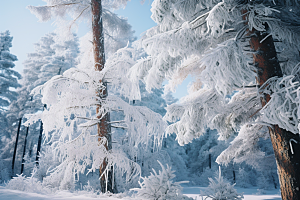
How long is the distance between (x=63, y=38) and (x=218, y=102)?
7.25 meters

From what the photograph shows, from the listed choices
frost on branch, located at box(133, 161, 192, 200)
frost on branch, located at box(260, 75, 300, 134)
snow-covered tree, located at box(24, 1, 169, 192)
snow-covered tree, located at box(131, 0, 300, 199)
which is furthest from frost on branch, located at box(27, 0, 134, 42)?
frost on branch, located at box(260, 75, 300, 134)

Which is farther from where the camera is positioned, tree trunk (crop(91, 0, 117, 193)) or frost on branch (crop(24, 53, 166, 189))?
tree trunk (crop(91, 0, 117, 193))

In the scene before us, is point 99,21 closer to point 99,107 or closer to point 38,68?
point 99,107

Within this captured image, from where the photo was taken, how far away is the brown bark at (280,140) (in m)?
2.94

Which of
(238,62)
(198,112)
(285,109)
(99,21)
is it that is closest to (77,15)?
(99,21)

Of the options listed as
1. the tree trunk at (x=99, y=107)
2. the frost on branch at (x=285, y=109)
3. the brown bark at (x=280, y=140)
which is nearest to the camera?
the frost on branch at (x=285, y=109)

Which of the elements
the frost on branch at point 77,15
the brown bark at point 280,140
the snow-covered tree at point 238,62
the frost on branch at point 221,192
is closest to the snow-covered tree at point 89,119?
the snow-covered tree at point 238,62

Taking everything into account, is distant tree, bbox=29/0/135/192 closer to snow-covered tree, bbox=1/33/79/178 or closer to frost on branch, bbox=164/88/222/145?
frost on branch, bbox=164/88/222/145

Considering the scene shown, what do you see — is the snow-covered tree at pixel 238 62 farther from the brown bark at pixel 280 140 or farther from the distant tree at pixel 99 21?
the distant tree at pixel 99 21

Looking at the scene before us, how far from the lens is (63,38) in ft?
25.7

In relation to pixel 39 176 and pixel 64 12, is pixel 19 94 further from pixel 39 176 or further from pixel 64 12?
pixel 64 12

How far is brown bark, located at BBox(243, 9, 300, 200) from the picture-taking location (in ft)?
9.63

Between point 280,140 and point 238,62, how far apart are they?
166 cm

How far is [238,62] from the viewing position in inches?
107
